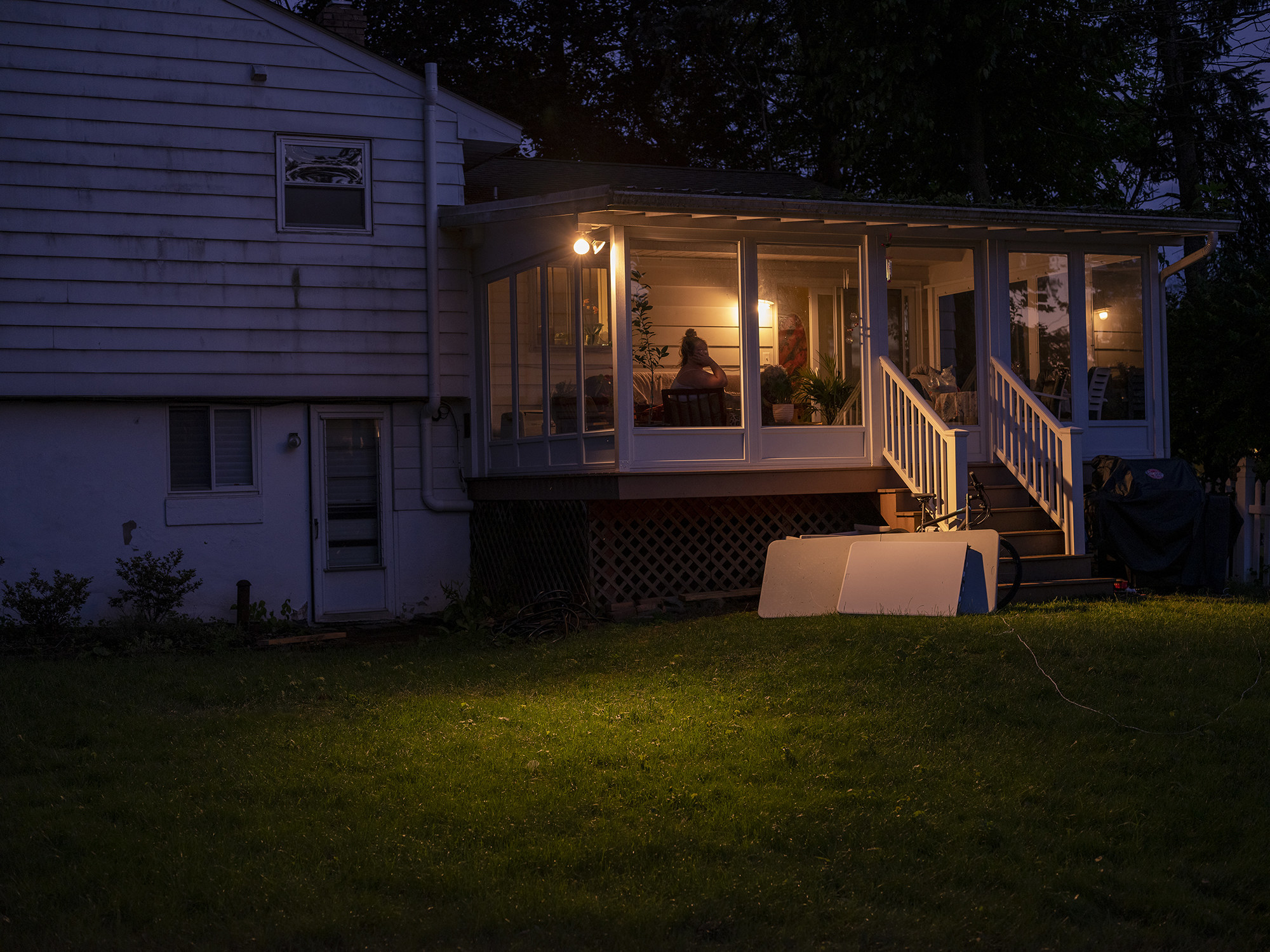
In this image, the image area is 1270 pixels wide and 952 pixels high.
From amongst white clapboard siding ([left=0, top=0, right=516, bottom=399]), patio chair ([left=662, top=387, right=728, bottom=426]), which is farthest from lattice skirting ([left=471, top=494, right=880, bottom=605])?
white clapboard siding ([left=0, top=0, right=516, bottom=399])

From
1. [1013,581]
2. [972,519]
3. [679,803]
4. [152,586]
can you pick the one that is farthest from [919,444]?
[152,586]

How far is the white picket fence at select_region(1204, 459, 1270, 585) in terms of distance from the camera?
426 inches

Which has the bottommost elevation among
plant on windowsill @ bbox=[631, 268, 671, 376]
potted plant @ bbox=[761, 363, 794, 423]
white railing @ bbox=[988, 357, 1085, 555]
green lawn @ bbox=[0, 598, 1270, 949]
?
Result: green lawn @ bbox=[0, 598, 1270, 949]

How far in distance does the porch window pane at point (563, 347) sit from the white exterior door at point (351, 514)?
233cm

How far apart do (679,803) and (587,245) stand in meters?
6.29

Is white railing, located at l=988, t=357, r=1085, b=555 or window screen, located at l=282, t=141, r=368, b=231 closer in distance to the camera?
white railing, located at l=988, t=357, r=1085, b=555

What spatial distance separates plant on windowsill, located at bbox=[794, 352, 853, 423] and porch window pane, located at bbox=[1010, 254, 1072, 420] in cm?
193

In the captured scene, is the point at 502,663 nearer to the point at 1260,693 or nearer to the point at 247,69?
the point at 1260,693

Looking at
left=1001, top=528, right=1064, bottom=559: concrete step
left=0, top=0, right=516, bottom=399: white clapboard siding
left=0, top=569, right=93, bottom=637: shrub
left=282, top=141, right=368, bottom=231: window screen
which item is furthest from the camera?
left=282, top=141, right=368, bottom=231: window screen

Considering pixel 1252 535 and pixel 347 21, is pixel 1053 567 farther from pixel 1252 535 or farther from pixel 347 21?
pixel 347 21

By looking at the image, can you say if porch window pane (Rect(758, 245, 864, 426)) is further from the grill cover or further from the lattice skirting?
the grill cover

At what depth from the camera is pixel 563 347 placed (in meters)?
11.0

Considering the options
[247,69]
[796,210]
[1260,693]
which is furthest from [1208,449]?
[247,69]

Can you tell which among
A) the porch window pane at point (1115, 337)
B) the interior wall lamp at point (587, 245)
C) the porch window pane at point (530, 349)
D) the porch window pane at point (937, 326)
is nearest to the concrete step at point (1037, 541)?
the porch window pane at point (937, 326)
